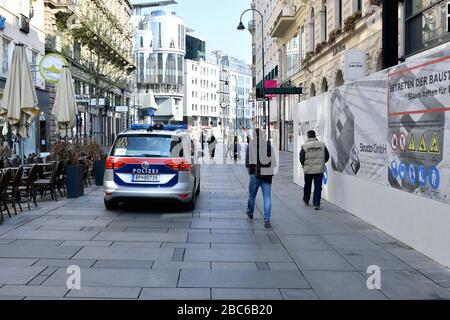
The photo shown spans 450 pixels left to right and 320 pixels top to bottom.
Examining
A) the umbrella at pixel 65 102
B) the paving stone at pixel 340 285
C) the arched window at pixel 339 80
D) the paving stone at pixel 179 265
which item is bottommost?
the paving stone at pixel 340 285

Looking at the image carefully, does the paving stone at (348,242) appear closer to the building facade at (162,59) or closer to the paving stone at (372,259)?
the paving stone at (372,259)

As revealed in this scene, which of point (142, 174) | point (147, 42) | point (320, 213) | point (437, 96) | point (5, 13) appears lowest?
point (320, 213)

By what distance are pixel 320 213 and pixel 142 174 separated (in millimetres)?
3742

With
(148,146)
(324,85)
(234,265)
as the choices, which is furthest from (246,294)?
(324,85)

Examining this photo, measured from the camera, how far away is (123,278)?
20.3 feet

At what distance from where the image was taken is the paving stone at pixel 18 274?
6.03 metres

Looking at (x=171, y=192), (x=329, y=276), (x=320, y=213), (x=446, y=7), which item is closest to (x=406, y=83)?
(x=329, y=276)

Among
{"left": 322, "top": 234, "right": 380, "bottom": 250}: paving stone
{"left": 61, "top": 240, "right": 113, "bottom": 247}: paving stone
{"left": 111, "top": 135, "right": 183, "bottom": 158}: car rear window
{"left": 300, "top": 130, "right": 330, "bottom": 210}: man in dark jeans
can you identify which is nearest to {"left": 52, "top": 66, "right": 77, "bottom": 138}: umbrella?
{"left": 111, "top": 135, "right": 183, "bottom": 158}: car rear window

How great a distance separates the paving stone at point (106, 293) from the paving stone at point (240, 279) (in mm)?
579

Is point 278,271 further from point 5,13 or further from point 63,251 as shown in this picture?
point 5,13

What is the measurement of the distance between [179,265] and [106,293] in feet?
4.73

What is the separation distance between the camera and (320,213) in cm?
1152

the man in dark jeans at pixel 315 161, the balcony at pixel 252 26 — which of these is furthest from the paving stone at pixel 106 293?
the balcony at pixel 252 26

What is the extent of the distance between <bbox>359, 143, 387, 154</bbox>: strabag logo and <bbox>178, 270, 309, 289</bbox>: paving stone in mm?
3452
